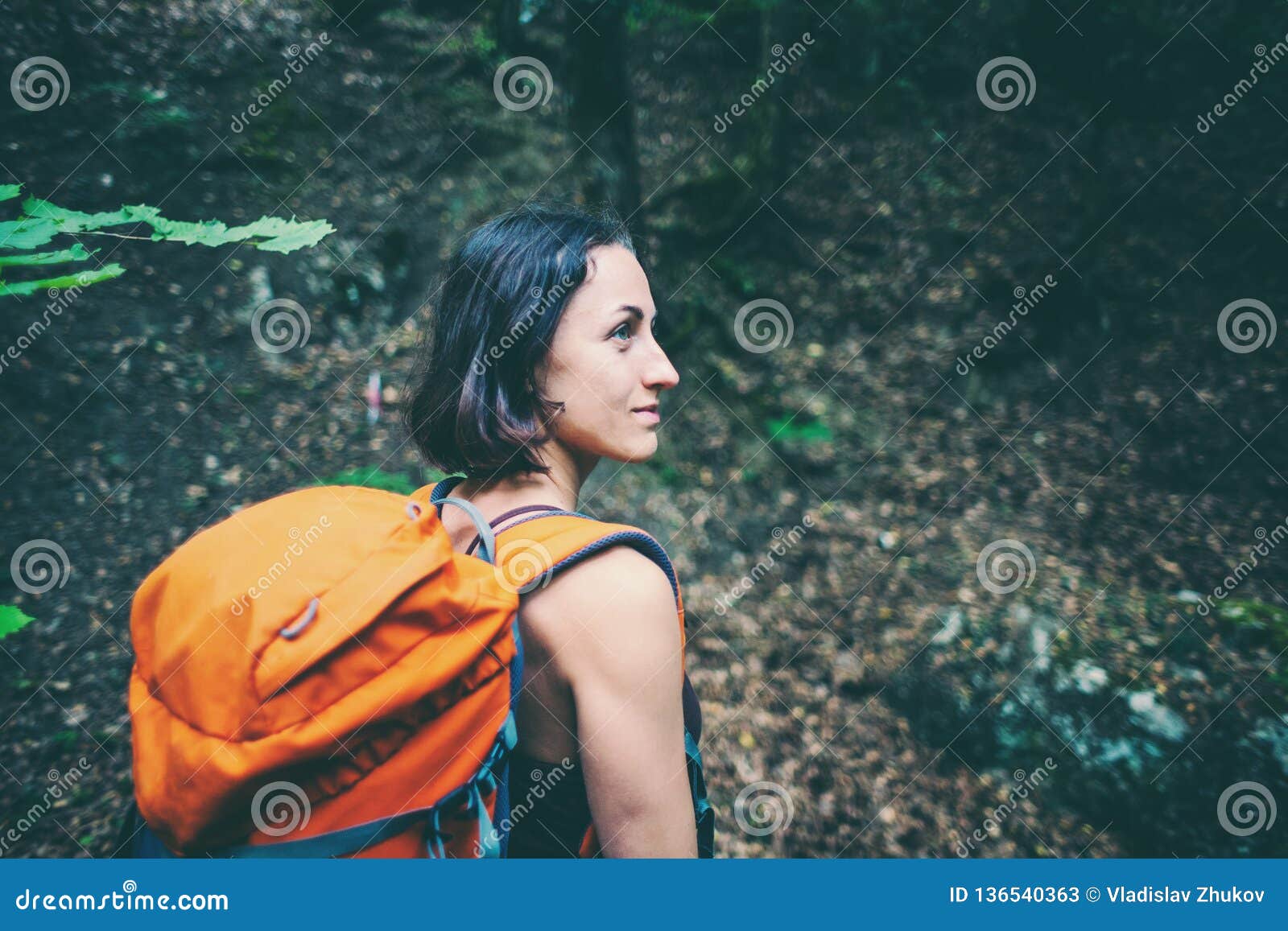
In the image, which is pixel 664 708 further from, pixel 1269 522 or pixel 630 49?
pixel 630 49

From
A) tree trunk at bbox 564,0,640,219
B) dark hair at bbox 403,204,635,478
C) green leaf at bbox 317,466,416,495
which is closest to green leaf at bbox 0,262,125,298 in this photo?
dark hair at bbox 403,204,635,478

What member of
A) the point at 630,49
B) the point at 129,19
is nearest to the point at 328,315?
the point at 129,19

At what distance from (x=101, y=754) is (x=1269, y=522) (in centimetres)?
570

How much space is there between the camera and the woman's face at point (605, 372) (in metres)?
1.45

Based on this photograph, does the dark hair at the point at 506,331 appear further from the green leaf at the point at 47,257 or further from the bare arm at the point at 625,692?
the green leaf at the point at 47,257

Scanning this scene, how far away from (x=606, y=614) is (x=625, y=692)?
0.14m

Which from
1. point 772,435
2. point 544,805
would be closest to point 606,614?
point 544,805

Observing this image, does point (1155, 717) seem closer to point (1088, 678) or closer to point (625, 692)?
point (1088, 678)

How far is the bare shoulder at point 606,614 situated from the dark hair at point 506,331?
1.24 ft

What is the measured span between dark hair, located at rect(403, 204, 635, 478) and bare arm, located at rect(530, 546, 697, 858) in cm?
41

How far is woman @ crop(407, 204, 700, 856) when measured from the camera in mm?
1164

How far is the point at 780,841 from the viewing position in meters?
3.17

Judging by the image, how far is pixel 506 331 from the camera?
149 cm

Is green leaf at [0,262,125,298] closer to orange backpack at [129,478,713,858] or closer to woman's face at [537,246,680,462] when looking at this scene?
orange backpack at [129,478,713,858]
